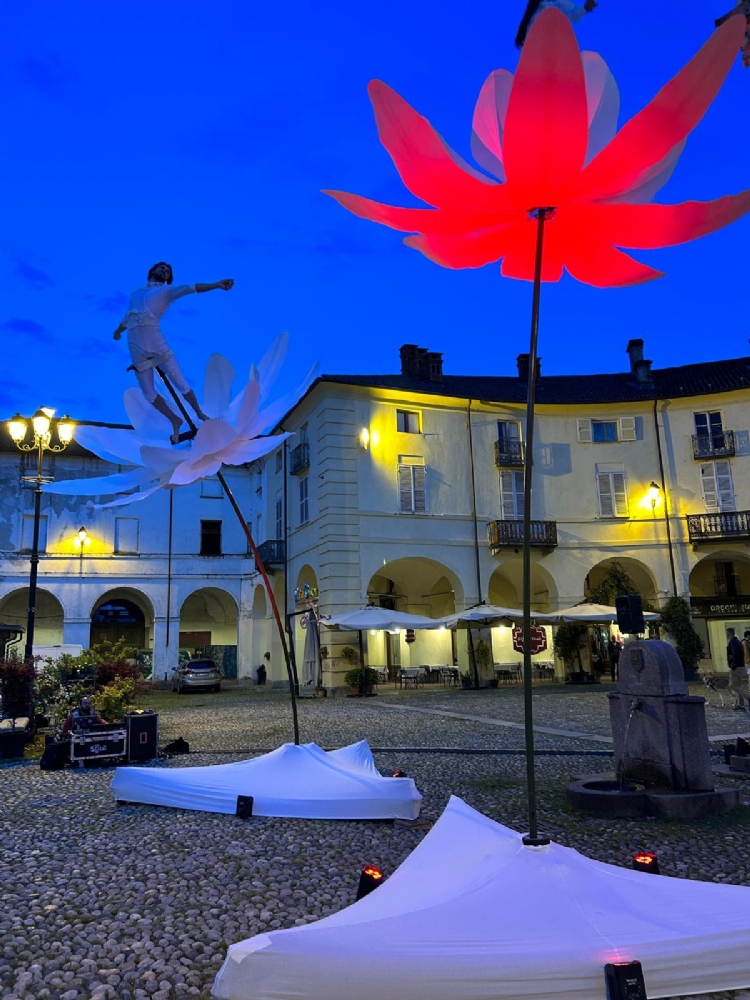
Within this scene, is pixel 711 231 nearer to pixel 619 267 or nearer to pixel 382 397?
pixel 619 267

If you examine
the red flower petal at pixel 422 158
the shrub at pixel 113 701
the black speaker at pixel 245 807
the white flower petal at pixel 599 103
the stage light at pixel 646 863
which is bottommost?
the black speaker at pixel 245 807

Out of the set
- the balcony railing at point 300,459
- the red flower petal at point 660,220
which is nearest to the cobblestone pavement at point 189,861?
the red flower petal at point 660,220

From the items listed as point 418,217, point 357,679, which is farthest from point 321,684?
point 418,217

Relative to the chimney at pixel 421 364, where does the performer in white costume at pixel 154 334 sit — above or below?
below

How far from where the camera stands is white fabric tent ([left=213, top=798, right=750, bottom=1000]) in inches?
104

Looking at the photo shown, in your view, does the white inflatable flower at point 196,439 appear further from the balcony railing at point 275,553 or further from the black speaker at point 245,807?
the balcony railing at point 275,553

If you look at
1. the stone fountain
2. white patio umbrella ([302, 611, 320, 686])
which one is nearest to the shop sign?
Result: white patio umbrella ([302, 611, 320, 686])

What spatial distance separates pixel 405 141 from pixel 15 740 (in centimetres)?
1014

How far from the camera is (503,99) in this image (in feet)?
9.42

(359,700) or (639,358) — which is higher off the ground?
(639,358)

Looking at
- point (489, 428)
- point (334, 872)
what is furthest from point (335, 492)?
point (334, 872)

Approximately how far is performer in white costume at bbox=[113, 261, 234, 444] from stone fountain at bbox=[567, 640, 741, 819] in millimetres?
4568

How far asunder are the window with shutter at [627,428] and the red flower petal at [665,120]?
2784 centimetres

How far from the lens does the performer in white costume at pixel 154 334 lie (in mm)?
4766
